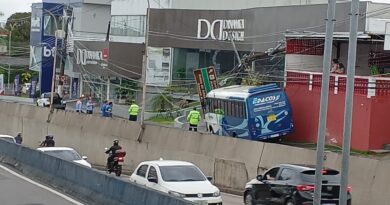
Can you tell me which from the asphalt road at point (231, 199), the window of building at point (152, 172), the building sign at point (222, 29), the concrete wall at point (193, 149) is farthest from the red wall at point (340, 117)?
the window of building at point (152, 172)

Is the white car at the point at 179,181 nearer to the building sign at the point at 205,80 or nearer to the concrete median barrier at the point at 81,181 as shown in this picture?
the concrete median barrier at the point at 81,181

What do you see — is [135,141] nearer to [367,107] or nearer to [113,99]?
[367,107]

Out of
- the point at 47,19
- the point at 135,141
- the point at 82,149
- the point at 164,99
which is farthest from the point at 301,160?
the point at 47,19

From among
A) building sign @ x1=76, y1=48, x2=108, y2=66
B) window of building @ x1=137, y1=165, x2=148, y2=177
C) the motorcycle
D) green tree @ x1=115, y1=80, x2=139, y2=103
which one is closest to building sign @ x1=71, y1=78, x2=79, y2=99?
building sign @ x1=76, y1=48, x2=108, y2=66

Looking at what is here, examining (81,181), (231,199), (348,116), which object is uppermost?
(348,116)

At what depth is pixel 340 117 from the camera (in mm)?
32625

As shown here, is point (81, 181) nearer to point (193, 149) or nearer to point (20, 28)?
point (193, 149)

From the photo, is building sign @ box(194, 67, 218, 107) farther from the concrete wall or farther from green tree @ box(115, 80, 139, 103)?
green tree @ box(115, 80, 139, 103)

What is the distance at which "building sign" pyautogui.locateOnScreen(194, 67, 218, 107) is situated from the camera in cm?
4284

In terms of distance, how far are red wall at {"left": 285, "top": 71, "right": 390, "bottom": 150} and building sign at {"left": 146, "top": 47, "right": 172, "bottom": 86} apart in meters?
21.3

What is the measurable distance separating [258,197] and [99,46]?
4767 cm

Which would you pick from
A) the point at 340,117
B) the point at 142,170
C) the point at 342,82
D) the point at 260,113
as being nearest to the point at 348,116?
the point at 142,170

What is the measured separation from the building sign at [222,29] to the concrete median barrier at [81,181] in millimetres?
20879

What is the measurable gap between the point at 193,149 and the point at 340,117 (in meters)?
6.61
